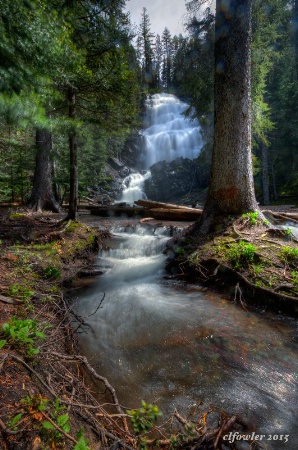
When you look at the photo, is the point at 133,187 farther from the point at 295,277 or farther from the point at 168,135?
the point at 295,277

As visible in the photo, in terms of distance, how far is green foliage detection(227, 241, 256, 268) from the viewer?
4.73 meters

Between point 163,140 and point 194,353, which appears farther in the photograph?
point 163,140

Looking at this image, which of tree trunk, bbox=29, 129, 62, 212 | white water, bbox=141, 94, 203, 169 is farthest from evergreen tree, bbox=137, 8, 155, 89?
tree trunk, bbox=29, 129, 62, 212

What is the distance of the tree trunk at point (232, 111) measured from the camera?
530 cm

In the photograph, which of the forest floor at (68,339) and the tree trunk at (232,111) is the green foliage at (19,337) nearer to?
the forest floor at (68,339)

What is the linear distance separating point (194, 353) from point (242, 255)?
2.42 m

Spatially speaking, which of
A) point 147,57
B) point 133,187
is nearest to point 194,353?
point 133,187

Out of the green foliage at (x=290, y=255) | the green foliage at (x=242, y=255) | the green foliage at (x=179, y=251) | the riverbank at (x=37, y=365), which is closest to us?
the riverbank at (x=37, y=365)

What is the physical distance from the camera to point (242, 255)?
4812 mm

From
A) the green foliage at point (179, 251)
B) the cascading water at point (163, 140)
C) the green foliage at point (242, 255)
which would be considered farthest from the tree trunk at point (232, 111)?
the cascading water at point (163, 140)

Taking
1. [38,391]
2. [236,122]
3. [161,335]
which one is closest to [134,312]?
[161,335]

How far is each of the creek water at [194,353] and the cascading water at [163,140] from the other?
23.5 meters

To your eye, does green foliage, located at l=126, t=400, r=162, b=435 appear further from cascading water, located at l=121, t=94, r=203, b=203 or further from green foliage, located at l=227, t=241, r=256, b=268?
cascading water, located at l=121, t=94, r=203, b=203

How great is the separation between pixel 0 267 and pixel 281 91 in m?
22.5
